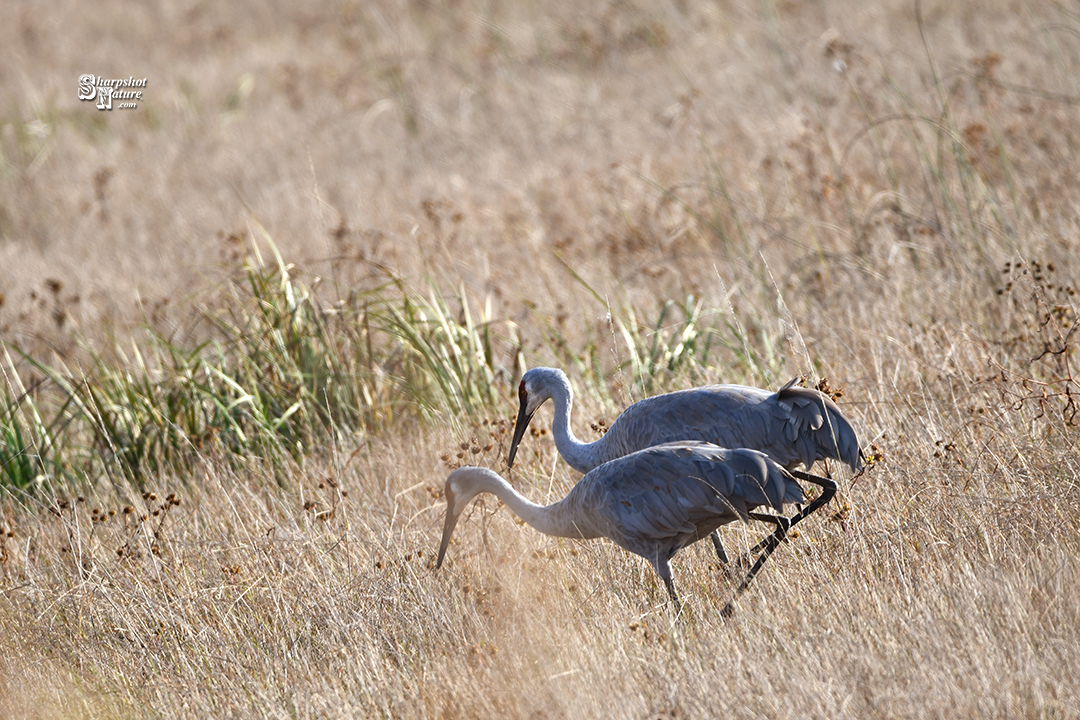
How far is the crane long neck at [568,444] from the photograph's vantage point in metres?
5.09

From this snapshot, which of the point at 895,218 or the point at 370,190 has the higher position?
the point at 370,190

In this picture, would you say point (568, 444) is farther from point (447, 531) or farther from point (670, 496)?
point (670, 496)

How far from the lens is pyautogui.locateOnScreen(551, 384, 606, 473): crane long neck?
509cm

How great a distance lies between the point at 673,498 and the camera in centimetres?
399

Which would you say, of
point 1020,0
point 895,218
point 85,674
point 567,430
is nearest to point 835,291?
point 895,218

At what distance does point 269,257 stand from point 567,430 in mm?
6135

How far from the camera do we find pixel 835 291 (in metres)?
Result: 7.16

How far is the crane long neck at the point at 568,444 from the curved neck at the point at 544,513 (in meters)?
0.64

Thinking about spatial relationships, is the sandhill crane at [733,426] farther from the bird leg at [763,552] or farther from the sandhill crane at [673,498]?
the sandhill crane at [673,498]

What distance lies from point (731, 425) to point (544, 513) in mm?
962

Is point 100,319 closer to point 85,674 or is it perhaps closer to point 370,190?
point 370,190

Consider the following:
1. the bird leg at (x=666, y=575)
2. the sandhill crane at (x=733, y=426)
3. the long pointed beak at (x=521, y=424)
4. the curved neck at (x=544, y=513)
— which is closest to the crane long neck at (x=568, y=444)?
the sandhill crane at (x=733, y=426)

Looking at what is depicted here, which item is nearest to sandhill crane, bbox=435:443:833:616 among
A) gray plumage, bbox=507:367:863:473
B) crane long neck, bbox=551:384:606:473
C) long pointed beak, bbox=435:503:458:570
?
gray plumage, bbox=507:367:863:473

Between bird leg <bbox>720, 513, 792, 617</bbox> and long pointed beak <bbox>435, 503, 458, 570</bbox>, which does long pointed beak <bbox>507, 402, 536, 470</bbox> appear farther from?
bird leg <bbox>720, 513, 792, 617</bbox>
